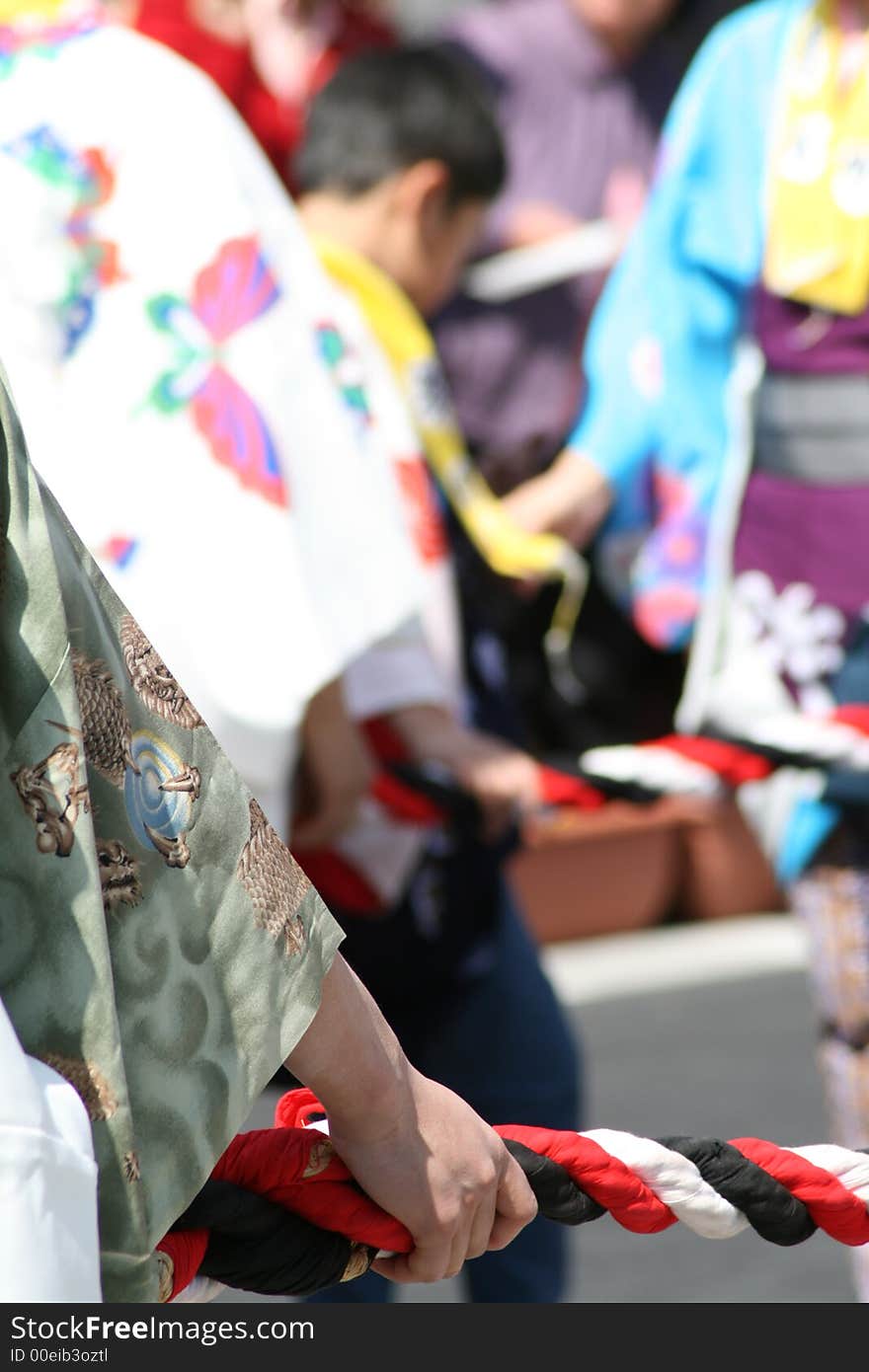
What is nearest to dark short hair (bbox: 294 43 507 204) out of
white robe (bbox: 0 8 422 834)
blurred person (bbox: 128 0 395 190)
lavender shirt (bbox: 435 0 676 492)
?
white robe (bbox: 0 8 422 834)

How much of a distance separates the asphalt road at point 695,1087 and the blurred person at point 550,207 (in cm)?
46

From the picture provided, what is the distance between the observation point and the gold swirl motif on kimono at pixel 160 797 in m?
0.72

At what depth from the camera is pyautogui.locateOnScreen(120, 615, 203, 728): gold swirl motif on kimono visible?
74cm

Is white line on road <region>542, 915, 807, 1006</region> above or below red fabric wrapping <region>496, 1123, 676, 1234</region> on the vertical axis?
A: below


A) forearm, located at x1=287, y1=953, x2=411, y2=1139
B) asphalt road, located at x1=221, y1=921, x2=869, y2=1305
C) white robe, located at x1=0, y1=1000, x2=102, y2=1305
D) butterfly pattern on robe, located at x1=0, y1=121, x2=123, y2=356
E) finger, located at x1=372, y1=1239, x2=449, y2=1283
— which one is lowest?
asphalt road, located at x1=221, y1=921, x2=869, y2=1305

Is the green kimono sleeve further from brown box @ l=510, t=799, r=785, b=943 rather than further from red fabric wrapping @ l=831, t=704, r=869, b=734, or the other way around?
brown box @ l=510, t=799, r=785, b=943

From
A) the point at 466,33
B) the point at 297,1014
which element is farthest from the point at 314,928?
the point at 466,33

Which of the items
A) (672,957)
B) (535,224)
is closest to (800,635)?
(535,224)

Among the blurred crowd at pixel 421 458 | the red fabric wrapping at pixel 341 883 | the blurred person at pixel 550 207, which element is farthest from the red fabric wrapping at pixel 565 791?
the blurred person at pixel 550 207

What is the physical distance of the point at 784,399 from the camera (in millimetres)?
1828

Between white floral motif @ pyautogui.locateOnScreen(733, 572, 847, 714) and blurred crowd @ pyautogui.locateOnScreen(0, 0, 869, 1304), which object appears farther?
white floral motif @ pyautogui.locateOnScreen(733, 572, 847, 714)

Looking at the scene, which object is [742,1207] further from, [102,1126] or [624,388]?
[624,388]

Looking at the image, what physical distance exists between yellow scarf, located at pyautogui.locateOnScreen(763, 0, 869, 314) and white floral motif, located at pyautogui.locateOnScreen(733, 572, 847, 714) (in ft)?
0.87

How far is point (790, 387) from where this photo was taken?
182cm
